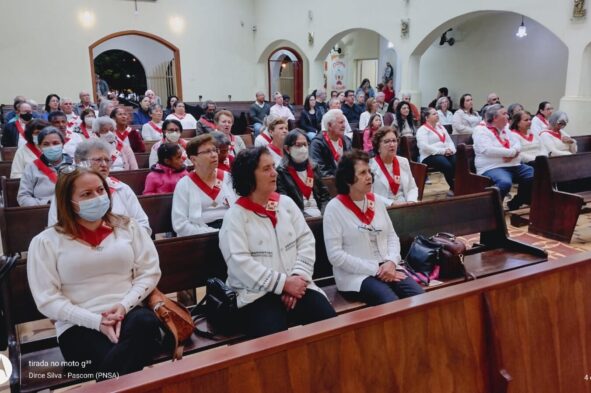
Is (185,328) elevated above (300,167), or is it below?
below

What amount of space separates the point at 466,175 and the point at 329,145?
74.4 inches

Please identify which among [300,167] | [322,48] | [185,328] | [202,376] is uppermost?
[322,48]

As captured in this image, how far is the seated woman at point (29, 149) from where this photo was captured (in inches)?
158

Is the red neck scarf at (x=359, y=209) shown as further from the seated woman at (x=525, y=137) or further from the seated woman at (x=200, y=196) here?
the seated woman at (x=525, y=137)

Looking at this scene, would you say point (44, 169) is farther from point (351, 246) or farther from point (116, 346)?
point (351, 246)

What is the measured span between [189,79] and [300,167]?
37.0 feet

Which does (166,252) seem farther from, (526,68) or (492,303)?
(526,68)

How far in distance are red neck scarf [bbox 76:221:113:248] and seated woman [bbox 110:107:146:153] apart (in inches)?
140

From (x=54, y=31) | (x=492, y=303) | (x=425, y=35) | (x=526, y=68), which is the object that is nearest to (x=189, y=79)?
(x=54, y=31)

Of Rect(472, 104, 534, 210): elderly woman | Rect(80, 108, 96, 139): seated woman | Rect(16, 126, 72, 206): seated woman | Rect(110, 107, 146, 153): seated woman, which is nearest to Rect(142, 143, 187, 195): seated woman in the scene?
Rect(16, 126, 72, 206): seated woman

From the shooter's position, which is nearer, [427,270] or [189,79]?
[427,270]

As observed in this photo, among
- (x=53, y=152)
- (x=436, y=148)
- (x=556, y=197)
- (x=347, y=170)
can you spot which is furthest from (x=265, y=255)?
(x=436, y=148)

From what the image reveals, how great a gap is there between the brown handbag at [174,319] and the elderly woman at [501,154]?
4.12 metres

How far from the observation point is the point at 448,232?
329 cm
